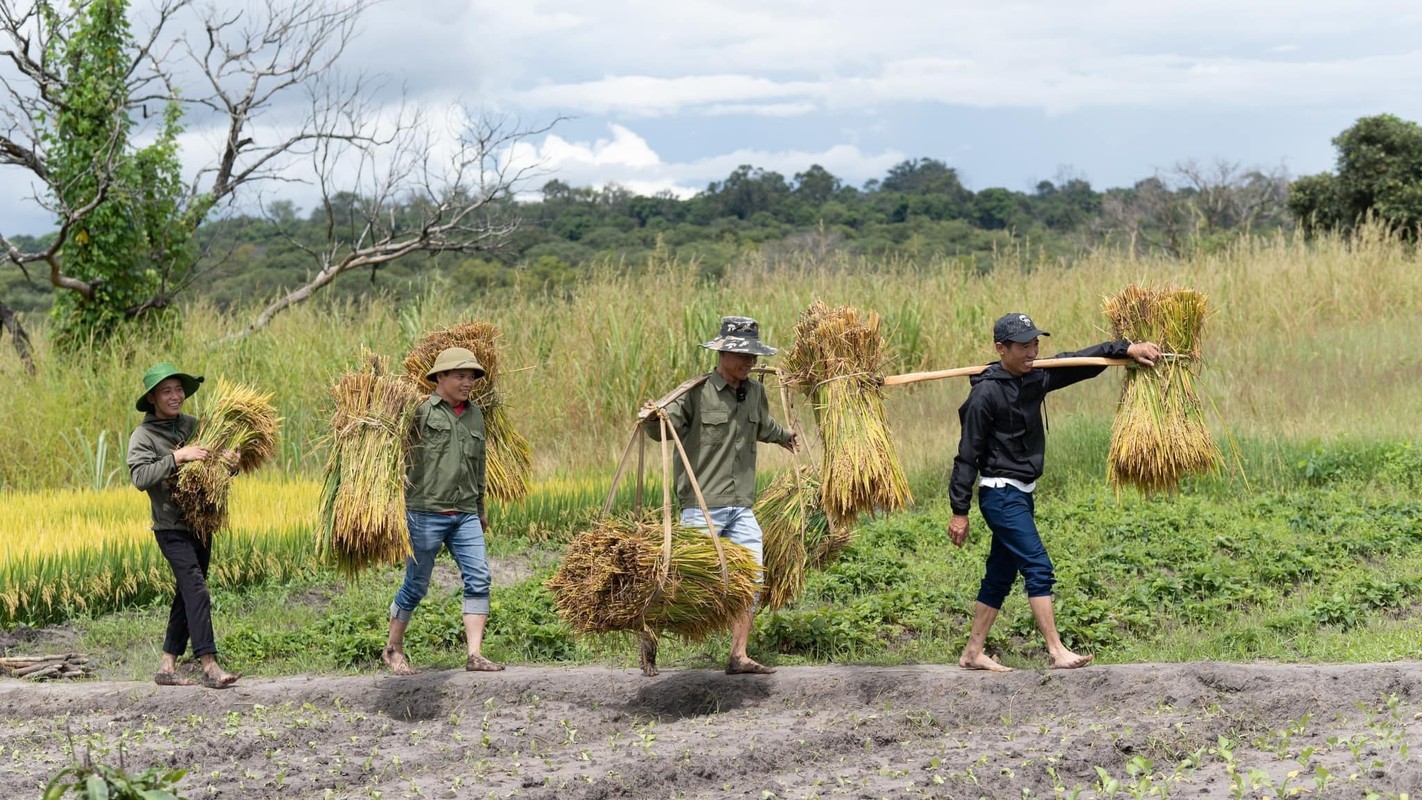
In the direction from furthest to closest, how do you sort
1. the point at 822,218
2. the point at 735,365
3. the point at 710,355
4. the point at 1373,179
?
the point at 822,218 → the point at 1373,179 → the point at 710,355 → the point at 735,365

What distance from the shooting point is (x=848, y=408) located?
255 inches

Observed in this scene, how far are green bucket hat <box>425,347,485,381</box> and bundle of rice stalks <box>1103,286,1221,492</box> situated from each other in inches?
124

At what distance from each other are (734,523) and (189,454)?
2639 millimetres

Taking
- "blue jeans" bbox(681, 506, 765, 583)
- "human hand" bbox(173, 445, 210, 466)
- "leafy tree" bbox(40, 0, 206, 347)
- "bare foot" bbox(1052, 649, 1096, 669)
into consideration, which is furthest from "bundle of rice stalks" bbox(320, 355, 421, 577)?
"leafy tree" bbox(40, 0, 206, 347)

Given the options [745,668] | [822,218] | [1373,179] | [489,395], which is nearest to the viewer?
[745,668]

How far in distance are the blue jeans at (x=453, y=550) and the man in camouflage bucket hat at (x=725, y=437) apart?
0.94 m

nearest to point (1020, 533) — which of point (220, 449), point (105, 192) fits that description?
point (220, 449)

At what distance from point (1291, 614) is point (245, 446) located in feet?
18.1

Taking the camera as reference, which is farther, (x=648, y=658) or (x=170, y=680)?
(x=170, y=680)

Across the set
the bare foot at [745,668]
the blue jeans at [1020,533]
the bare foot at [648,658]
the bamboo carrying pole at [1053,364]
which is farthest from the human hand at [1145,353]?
the bare foot at [648,658]

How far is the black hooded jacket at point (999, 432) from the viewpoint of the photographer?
6238 millimetres

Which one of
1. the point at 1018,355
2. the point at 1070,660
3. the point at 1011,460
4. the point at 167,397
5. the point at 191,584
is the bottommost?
the point at 1070,660

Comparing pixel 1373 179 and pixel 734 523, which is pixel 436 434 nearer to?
pixel 734 523

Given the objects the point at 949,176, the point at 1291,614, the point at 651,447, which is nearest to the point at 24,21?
the point at 651,447
